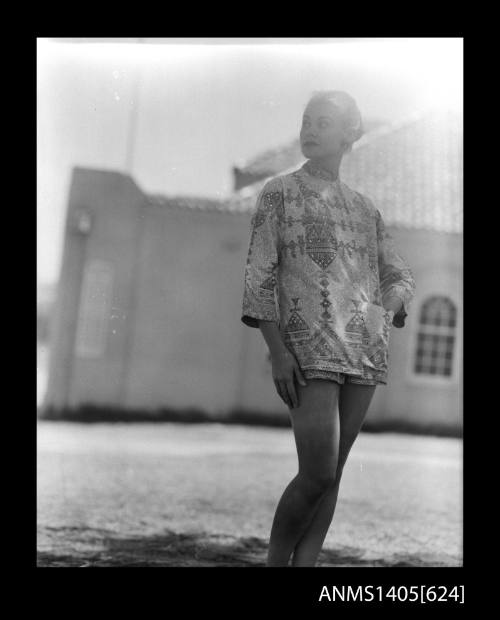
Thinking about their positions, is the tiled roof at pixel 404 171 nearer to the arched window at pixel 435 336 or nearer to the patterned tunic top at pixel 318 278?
the patterned tunic top at pixel 318 278

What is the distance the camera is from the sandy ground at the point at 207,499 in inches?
152

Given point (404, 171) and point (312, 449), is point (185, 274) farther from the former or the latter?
point (312, 449)

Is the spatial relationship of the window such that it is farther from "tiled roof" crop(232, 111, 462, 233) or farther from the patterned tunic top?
the patterned tunic top

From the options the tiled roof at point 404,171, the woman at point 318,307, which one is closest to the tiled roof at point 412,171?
the tiled roof at point 404,171

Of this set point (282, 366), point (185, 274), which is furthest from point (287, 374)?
point (185, 274)

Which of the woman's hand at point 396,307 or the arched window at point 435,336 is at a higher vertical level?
the woman's hand at point 396,307

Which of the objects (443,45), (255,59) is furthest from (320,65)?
(443,45)

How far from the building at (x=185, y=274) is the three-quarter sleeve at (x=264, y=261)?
94 centimetres

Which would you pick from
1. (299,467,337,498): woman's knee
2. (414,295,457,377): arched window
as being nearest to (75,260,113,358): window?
(299,467,337,498): woman's knee

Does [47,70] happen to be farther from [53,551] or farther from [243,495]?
[243,495]

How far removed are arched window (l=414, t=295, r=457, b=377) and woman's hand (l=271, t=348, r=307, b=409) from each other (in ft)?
27.2

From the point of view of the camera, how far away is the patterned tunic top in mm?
2449

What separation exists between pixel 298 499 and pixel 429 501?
3095 mm

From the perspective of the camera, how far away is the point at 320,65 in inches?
143
